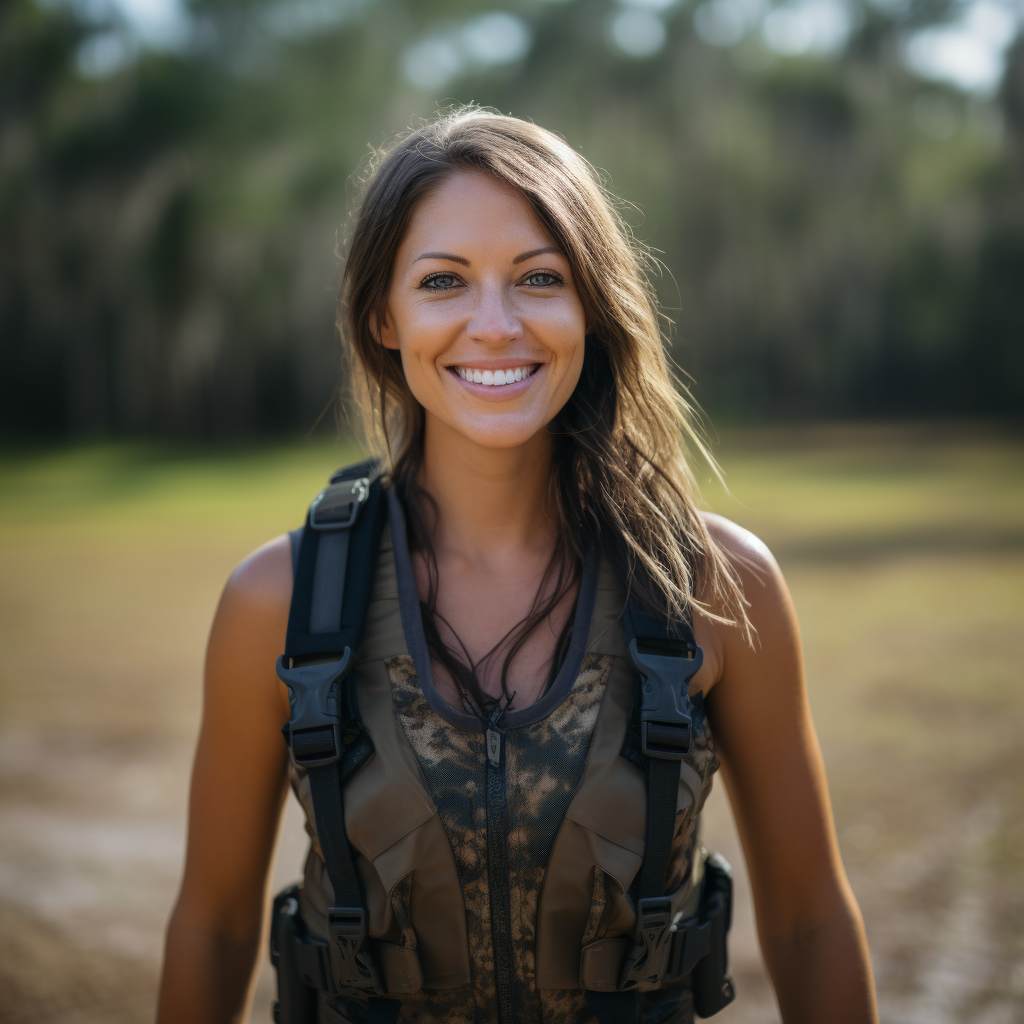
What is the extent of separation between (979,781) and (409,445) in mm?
3294

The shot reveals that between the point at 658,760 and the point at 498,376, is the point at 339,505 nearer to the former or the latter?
the point at 498,376

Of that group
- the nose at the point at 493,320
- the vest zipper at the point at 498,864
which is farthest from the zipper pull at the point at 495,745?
the nose at the point at 493,320

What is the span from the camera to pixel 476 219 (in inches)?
62.4

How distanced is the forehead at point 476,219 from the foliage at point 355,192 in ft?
58.0

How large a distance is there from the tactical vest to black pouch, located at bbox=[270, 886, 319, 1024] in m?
0.05

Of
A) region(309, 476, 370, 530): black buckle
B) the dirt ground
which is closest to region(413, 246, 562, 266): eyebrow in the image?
region(309, 476, 370, 530): black buckle

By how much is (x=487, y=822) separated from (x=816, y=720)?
12.2 feet

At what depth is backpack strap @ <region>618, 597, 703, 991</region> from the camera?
1.42 m

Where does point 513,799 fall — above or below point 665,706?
below

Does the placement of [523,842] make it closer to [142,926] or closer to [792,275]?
[142,926]

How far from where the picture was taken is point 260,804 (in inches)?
63.6

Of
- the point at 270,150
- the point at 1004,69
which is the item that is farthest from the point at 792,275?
the point at 270,150

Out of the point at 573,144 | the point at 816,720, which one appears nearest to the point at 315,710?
the point at 816,720

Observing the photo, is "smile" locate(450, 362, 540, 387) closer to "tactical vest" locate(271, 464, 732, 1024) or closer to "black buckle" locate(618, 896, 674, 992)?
"tactical vest" locate(271, 464, 732, 1024)
